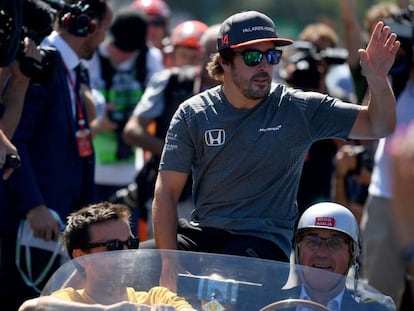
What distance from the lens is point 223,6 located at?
29.5 meters

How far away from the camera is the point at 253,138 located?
5.91m

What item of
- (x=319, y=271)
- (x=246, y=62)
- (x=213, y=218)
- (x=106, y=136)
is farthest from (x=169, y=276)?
(x=106, y=136)

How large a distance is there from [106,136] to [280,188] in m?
4.24

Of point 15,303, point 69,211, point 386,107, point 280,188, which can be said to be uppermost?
point 386,107

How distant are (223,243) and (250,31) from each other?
104cm

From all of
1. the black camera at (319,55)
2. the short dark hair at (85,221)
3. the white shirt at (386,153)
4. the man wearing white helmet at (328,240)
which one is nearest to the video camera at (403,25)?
the white shirt at (386,153)

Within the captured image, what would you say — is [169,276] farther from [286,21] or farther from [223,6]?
[223,6]

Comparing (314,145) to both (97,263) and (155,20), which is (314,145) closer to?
(155,20)

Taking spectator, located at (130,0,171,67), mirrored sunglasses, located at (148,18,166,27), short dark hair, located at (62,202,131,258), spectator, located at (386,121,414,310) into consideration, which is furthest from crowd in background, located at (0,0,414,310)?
spectator, located at (386,121,414,310)

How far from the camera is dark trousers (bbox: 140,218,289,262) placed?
5.78 meters

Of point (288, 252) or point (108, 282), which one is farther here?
point (288, 252)

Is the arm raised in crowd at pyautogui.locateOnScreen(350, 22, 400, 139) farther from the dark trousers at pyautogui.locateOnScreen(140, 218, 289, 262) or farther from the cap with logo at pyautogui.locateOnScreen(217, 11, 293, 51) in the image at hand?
the dark trousers at pyautogui.locateOnScreen(140, 218, 289, 262)

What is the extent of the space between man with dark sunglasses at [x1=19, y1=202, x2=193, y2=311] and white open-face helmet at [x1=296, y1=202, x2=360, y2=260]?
0.84m

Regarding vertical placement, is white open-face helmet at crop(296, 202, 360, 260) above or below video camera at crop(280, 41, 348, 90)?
below
